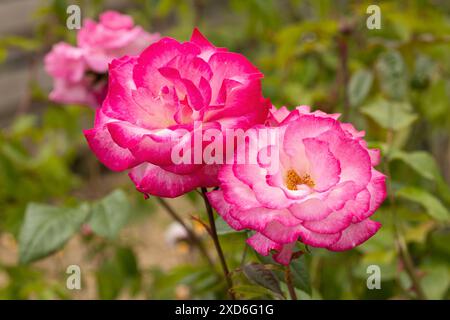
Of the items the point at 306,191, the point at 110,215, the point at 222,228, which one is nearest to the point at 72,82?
the point at 110,215

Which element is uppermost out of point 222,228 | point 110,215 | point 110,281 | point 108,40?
point 108,40

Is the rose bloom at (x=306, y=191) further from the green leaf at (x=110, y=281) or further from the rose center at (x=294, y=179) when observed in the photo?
the green leaf at (x=110, y=281)

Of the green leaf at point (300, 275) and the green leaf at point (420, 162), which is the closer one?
the green leaf at point (300, 275)

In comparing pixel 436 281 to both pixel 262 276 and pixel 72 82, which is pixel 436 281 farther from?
pixel 72 82

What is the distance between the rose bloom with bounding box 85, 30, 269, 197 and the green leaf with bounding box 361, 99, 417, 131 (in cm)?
36

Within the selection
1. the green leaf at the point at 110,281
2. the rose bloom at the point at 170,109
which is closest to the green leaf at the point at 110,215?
the green leaf at the point at 110,281

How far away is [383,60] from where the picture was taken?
34.1 inches

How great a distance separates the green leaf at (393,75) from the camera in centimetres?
84

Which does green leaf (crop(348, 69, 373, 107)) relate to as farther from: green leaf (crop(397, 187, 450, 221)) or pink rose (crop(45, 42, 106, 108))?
pink rose (crop(45, 42, 106, 108))

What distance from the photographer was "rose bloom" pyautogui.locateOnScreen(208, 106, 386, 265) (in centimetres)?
40

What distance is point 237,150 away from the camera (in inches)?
16.5

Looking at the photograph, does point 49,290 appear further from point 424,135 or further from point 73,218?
point 424,135

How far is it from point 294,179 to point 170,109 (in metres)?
0.10

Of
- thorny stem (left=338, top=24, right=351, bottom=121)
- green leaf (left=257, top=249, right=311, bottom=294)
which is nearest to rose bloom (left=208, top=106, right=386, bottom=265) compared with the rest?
green leaf (left=257, top=249, right=311, bottom=294)
